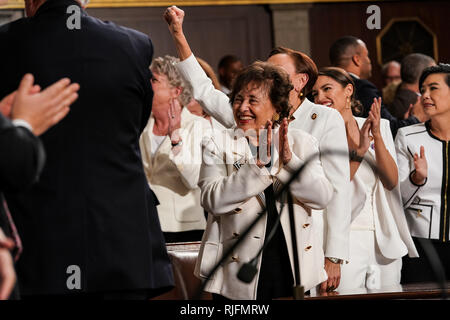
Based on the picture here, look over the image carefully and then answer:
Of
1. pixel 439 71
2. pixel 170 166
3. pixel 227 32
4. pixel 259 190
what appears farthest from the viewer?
pixel 227 32

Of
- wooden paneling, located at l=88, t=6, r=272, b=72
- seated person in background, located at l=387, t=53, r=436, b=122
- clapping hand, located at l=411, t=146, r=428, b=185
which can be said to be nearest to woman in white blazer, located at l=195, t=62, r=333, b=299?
clapping hand, located at l=411, t=146, r=428, b=185

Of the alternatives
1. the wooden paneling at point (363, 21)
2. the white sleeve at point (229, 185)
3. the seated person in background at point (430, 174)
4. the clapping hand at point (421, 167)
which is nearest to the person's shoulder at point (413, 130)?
the seated person in background at point (430, 174)

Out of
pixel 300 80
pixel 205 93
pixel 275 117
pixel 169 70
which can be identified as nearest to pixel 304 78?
pixel 300 80

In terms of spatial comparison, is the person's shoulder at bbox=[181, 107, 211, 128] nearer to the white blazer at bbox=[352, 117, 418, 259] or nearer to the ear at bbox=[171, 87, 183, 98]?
the ear at bbox=[171, 87, 183, 98]

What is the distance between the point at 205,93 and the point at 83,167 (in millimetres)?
1158

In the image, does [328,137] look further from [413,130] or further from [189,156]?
[189,156]

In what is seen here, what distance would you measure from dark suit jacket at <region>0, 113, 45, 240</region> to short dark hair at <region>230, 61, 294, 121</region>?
1.25 m

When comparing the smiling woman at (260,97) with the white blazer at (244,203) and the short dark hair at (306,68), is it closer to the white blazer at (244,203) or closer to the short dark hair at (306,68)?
the white blazer at (244,203)

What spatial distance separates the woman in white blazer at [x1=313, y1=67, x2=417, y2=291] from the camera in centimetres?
349

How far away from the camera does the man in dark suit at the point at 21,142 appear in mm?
1708

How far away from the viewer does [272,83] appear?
2.93m
